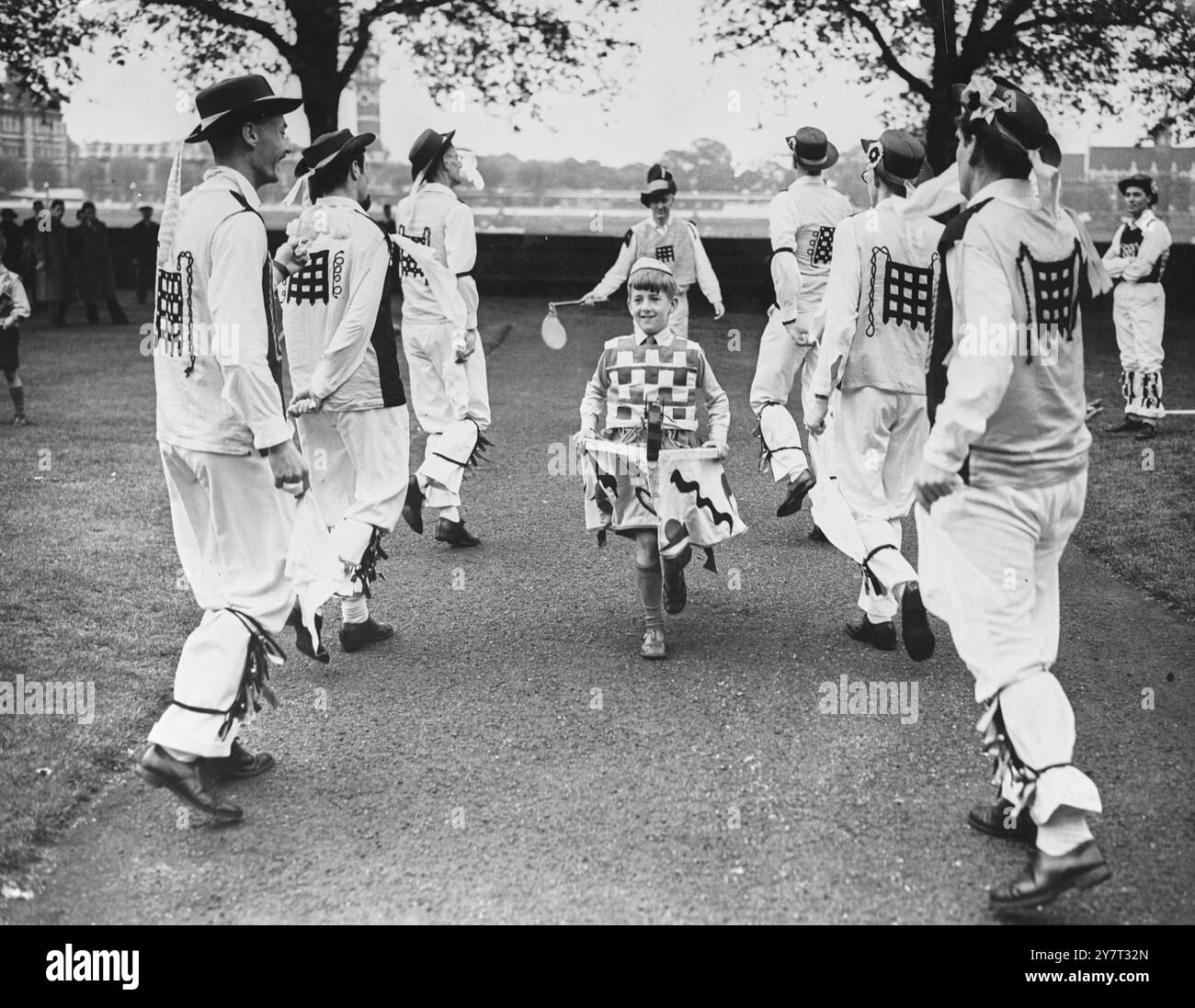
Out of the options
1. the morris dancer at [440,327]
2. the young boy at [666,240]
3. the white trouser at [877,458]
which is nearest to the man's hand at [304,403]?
the morris dancer at [440,327]

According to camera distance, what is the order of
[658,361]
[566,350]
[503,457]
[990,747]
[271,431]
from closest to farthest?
[990,747] → [271,431] → [658,361] → [503,457] → [566,350]

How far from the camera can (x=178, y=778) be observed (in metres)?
4.38

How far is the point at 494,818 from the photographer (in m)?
4.48

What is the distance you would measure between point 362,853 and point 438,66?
803 inches

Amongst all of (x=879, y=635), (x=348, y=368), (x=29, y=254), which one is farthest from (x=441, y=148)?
(x=29, y=254)

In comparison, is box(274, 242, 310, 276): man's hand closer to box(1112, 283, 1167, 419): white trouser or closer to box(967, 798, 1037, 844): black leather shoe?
box(967, 798, 1037, 844): black leather shoe

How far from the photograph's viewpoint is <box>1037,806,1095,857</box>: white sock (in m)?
3.75

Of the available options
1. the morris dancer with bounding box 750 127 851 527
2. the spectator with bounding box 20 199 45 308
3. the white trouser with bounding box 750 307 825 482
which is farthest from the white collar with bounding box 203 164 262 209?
the spectator with bounding box 20 199 45 308

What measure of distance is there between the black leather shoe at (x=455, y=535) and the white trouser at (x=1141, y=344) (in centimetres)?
707

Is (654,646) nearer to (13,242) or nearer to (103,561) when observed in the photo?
(103,561)

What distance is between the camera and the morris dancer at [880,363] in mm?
6125

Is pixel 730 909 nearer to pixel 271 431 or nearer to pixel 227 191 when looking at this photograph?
pixel 271 431

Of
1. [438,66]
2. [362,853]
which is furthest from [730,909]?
[438,66]

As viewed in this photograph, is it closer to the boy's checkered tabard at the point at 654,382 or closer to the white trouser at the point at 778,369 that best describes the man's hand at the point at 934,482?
the boy's checkered tabard at the point at 654,382
